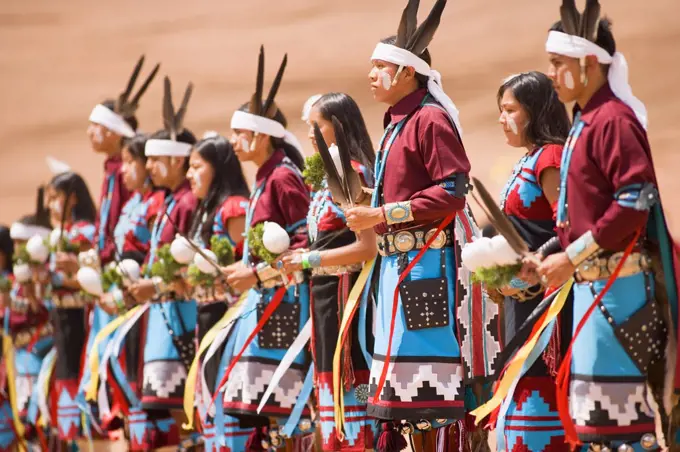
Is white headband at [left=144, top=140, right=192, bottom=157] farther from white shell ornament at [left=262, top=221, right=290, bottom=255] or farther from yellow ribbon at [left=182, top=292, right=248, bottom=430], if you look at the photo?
white shell ornament at [left=262, top=221, right=290, bottom=255]

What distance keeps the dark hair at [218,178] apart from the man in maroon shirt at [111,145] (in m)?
1.06

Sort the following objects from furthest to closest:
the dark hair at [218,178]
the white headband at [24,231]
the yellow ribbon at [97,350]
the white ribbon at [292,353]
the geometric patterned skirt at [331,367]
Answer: the white headband at [24,231] → the yellow ribbon at [97,350] → the dark hair at [218,178] → the white ribbon at [292,353] → the geometric patterned skirt at [331,367]

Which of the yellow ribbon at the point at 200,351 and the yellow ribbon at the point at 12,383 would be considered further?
the yellow ribbon at the point at 12,383

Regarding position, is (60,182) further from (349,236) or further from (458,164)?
(458,164)

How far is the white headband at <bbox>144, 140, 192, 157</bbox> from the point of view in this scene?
6172 mm

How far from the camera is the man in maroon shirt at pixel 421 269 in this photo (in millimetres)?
4141

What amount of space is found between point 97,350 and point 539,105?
3.09 metres

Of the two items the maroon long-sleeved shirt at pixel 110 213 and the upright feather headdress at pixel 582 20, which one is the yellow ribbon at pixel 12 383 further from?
the upright feather headdress at pixel 582 20

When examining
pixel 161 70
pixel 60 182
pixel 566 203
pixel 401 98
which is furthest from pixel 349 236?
pixel 161 70

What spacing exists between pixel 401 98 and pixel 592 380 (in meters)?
1.41

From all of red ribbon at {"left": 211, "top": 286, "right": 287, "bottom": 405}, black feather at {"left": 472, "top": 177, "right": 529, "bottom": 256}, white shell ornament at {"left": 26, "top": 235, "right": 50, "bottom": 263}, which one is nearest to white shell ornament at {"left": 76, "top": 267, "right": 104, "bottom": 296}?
white shell ornament at {"left": 26, "top": 235, "right": 50, "bottom": 263}

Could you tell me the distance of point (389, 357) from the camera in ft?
13.7

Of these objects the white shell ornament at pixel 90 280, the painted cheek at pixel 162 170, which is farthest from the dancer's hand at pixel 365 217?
the white shell ornament at pixel 90 280

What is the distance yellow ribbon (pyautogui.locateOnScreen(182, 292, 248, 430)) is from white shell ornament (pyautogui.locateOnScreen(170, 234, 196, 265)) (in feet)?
1.00
